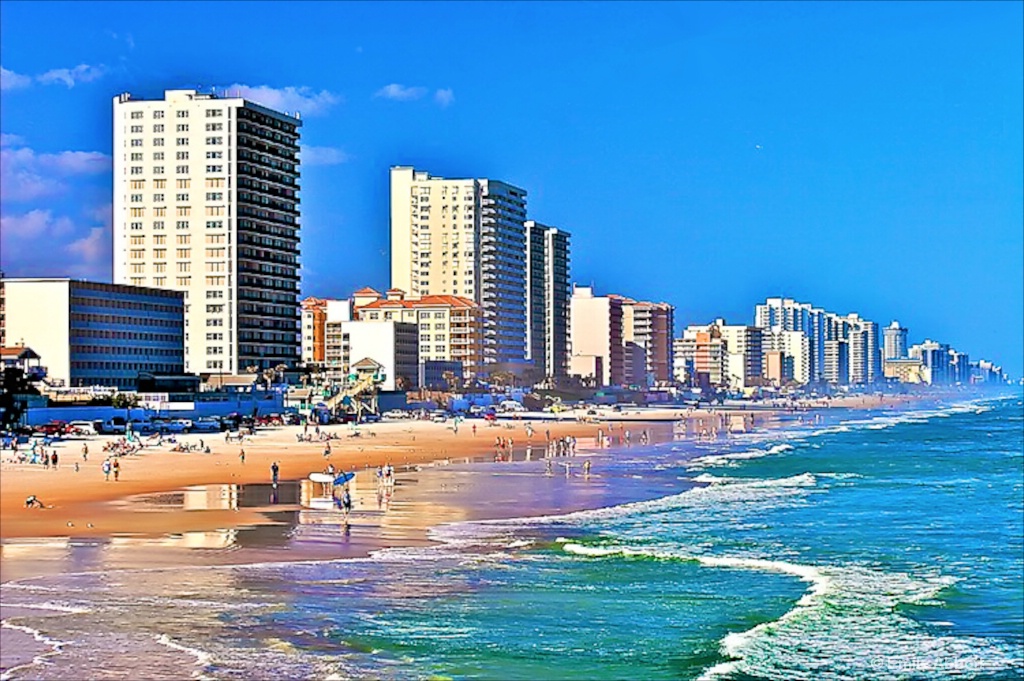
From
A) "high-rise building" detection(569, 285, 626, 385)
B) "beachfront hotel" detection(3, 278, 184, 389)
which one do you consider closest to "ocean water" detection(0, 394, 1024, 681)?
"beachfront hotel" detection(3, 278, 184, 389)

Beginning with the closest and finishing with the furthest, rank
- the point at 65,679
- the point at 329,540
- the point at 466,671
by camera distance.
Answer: the point at 65,679
the point at 466,671
the point at 329,540

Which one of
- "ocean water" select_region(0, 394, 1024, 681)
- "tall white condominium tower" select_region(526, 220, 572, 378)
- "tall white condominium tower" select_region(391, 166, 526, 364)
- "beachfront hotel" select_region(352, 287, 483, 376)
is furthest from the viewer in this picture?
"tall white condominium tower" select_region(526, 220, 572, 378)

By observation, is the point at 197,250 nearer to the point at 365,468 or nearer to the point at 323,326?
the point at 323,326

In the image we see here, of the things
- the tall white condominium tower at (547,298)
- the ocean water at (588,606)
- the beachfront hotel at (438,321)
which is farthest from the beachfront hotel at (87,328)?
the tall white condominium tower at (547,298)

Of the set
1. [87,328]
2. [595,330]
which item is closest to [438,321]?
[595,330]

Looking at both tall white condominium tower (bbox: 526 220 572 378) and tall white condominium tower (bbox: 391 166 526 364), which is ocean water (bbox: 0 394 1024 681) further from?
tall white condominium tower (bbox: 526 220 572 378)

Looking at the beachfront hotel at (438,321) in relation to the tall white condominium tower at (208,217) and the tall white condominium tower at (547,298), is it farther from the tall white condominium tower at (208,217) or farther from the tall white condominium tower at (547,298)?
the tall white condominium tower at (208,217)

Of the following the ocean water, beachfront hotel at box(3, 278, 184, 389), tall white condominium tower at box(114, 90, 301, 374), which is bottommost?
the ocean water

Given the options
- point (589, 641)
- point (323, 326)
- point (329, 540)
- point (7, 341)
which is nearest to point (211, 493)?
point (329, 540)
